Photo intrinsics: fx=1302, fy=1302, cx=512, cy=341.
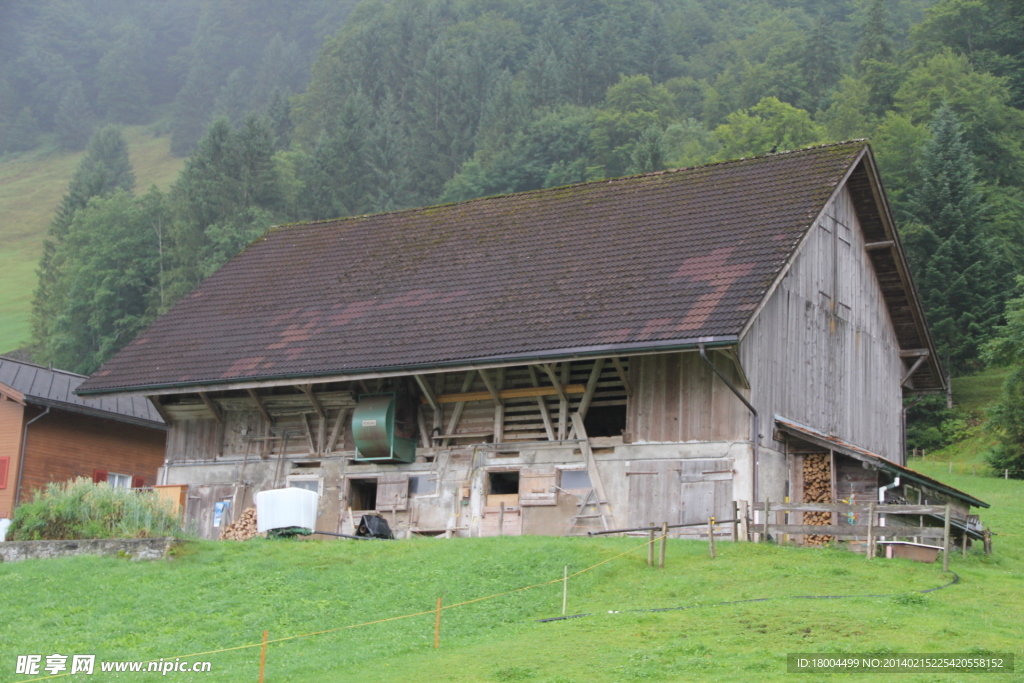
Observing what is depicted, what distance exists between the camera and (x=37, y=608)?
21688 mm

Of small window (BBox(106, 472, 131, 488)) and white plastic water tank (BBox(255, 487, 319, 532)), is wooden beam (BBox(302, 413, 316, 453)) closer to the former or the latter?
white plastic water tank (BBox(255, 487, 319, 532))

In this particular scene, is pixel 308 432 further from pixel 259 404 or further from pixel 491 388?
pixel 491 388

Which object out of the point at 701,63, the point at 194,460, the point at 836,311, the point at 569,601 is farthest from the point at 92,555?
the point at 701,63

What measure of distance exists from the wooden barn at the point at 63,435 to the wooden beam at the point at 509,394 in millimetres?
11394

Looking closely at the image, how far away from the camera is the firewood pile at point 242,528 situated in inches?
1195

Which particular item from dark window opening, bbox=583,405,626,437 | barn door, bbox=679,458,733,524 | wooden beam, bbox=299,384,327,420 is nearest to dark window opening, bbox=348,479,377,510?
wooden beam, bbox=299,384,327,420

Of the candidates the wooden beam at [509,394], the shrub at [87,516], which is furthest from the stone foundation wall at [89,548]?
the wooden beam at [509,394]

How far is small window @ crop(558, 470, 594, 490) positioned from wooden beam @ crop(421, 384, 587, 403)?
172 cm

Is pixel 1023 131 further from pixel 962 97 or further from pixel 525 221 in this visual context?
pixel 525 221

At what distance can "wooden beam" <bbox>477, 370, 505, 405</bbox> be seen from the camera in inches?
1109

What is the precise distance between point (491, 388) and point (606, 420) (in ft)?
9.08

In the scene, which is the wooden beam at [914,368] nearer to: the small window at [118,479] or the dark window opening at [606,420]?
the dark window opening at [606,420]

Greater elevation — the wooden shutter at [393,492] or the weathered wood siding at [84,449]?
the weathered wood siding at [84,449]

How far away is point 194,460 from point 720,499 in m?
13.4
